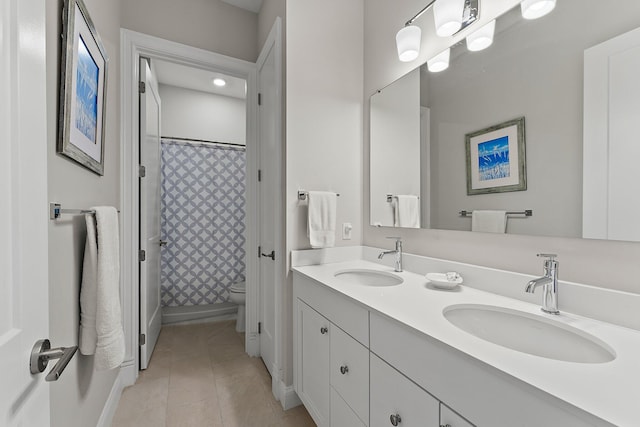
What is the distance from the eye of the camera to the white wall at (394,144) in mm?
→ 1579

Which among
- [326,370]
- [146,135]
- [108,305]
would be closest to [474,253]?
[326,370]

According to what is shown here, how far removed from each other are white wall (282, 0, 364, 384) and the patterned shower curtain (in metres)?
1.71

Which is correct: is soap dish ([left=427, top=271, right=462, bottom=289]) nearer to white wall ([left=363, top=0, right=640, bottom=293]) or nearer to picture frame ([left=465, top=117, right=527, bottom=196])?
white wall ([left=363, top=0, right=640, bottom=293])

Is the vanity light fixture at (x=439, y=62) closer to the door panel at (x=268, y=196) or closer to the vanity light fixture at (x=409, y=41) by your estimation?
the vanity light fixture at (x=409, y=41)

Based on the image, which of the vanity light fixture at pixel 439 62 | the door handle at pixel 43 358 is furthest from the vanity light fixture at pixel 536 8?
the door handle at pixel 43 358

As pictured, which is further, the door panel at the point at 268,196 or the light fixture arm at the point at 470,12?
the door panel at the point at 268,196

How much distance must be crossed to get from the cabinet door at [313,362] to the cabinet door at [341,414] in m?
0.05

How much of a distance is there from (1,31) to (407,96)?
5.15ft

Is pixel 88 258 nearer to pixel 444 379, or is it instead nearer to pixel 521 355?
pixel 444 379

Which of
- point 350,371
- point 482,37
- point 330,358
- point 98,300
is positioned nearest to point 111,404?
point 98,300

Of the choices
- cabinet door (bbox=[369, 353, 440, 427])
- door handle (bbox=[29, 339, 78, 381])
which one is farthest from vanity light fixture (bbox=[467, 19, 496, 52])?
door handle (bbox=[29, 339, 78, 381])

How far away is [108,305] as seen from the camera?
110cm

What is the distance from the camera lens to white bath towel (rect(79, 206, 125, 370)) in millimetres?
1087

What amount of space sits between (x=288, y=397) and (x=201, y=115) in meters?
2.96
